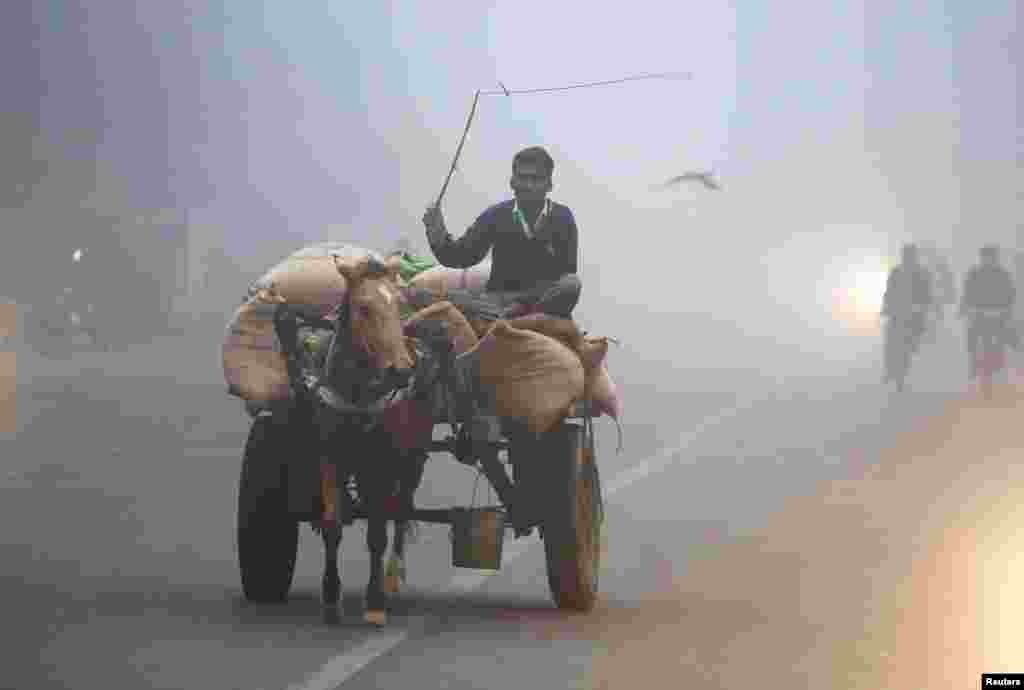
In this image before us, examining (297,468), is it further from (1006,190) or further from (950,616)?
(1006,190)

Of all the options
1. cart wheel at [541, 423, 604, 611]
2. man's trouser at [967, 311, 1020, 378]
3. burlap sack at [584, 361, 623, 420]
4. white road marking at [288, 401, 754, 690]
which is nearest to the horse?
white road marking at [288, 401, 754, 690]

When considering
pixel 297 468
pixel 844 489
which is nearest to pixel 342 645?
pixel 297 468

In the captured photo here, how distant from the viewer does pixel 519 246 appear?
535 inches

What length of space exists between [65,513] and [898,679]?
7906mm

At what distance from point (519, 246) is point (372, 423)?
1.76 metres

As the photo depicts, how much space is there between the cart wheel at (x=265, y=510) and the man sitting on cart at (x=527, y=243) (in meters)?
1.39

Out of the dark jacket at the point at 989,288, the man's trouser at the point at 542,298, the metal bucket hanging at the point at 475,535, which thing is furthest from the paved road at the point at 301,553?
the dark jacket at the point at 989,288

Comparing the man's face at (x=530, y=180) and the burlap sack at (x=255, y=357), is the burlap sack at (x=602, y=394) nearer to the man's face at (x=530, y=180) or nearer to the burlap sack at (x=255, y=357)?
the man's face at (x=530, y=180)

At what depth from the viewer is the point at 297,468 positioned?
12.4m

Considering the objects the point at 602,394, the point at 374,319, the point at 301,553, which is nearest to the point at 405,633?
the point at 374,319

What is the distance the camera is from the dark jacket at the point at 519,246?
13.6 meters

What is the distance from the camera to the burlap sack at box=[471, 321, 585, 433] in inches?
505

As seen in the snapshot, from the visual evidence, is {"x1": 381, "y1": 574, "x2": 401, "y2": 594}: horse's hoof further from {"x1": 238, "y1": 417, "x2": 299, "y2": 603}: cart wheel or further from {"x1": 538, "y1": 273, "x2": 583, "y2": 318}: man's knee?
{"x1": 538, "y1": 273, "x2": 583, "y2": 318}: man's knee

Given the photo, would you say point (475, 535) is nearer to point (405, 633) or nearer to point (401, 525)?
point (401, 525)
